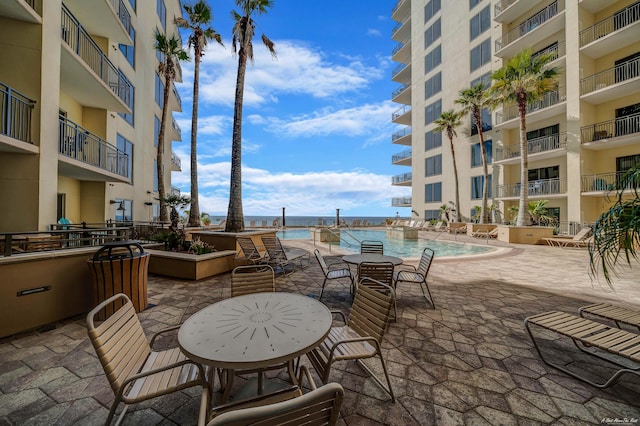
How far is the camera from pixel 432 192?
26062 mm

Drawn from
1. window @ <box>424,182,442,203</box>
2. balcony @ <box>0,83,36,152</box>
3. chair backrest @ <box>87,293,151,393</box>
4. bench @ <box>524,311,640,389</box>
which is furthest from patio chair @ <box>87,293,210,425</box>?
window @ <box>424,182,442,203</box>

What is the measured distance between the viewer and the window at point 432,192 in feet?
82.8

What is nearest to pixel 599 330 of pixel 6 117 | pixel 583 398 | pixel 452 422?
pixel 583 398

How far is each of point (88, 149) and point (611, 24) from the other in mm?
25721

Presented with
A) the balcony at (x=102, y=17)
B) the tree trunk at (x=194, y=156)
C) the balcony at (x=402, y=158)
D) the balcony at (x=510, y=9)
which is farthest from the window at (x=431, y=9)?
the balcony at (x=102, y=17)

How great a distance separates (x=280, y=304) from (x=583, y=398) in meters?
2.89

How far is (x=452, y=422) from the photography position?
6.84 ft

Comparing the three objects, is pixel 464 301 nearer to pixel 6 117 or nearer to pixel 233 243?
pixel 233 243

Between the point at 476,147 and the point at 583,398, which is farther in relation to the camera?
the point at 476,147

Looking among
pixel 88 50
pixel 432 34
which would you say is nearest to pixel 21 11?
pixel 88 50

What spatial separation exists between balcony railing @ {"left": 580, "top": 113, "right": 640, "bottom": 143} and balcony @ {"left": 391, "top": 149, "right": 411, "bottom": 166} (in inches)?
634

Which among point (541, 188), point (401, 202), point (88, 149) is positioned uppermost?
point (88, 149)

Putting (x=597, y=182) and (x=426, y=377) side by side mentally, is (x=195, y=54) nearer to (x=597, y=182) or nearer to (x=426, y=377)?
(x=426, y=377)

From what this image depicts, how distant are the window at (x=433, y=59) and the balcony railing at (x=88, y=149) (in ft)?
89.9
